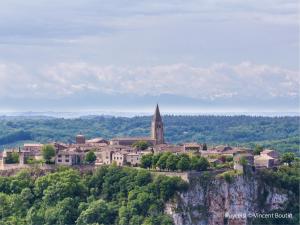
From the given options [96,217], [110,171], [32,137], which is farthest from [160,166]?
[32,137]

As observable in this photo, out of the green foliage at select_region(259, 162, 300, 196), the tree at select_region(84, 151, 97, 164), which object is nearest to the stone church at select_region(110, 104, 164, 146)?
the tree at select_region(84, 151, 97, 164)

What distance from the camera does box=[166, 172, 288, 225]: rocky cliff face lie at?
70.8 m

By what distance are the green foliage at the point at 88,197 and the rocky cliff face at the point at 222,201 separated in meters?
0.99

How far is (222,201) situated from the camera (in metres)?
73.2

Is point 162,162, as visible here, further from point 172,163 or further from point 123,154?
point 123,154

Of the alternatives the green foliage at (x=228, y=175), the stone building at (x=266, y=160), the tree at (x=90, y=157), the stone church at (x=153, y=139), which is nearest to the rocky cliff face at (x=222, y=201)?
the green foliage at (x=228, y=175)

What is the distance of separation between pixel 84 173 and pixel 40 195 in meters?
4.53

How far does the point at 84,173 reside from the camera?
7706cm

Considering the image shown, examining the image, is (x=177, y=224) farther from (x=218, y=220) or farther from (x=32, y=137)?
(x=32, y=137)

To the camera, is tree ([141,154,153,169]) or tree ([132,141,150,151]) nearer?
tree ([141,154,153,169])

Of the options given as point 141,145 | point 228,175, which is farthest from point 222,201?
point 141,145

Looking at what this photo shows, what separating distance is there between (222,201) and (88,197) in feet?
31.8

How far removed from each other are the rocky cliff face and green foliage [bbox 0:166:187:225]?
99 cm

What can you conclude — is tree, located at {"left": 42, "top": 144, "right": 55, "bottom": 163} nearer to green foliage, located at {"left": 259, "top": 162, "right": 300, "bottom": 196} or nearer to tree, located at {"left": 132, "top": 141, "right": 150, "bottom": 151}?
tree, located at {"left": 132, "top": 141, "right": 150, "bottom": 151}
